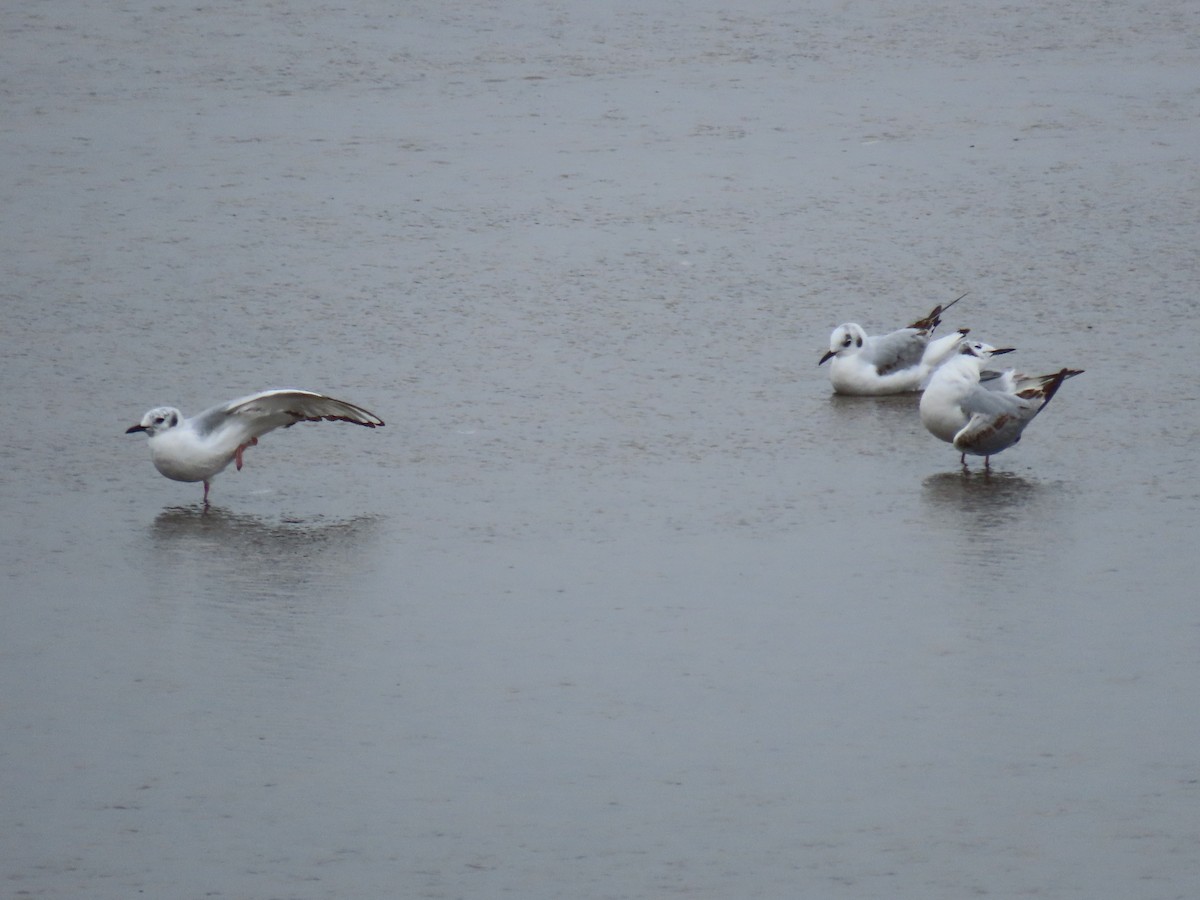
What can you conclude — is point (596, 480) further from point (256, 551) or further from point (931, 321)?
point (931, 321)

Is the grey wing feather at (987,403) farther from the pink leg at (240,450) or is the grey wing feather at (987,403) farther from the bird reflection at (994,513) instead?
the pink leg at (240,450)

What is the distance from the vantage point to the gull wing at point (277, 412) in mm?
8055

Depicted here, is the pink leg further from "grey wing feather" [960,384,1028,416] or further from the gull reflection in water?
"grey wing feather" [960,384,1028,416]

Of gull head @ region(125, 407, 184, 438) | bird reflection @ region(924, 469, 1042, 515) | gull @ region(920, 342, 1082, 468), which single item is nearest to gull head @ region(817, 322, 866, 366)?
gull @ region(920, 342, 1082, 468)

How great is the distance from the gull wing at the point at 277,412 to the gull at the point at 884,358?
2.42 m

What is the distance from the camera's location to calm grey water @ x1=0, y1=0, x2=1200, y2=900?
5.43 metres

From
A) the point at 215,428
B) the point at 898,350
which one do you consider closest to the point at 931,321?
the point at 898,350

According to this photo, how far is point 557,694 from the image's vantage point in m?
6.20


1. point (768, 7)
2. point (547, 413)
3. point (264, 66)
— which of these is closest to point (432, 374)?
point (547, 413)

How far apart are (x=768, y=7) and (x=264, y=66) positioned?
4.42m

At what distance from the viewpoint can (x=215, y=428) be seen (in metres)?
8.07

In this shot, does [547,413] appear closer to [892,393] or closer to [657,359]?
[657,359]

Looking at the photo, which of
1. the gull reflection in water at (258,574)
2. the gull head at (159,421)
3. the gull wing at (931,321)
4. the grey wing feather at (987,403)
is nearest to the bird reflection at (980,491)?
the grey wing feather at (987,403)

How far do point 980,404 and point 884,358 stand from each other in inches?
51.8
